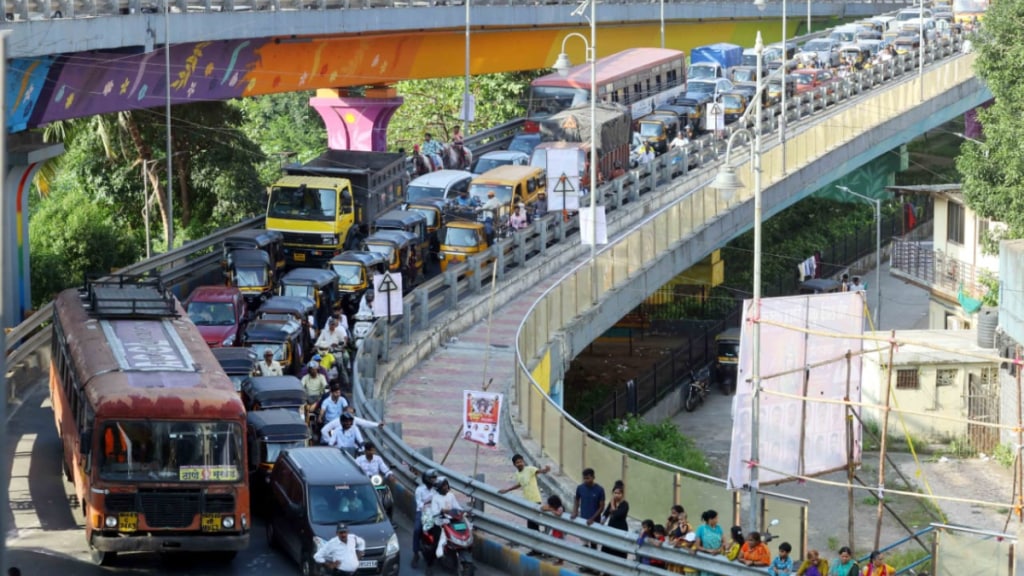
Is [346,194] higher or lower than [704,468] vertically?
higher

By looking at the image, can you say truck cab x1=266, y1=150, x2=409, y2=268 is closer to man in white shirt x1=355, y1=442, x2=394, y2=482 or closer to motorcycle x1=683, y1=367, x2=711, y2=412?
motorcycle x1=683, y1=367, x2=711, y2=412

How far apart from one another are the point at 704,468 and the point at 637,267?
506 cm

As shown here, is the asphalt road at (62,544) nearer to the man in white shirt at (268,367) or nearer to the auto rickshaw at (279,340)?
the man in white shirt at (268,367)

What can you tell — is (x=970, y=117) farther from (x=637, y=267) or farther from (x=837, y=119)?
(x=637, y=267)

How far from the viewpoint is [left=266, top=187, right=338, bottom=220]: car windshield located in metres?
40.6

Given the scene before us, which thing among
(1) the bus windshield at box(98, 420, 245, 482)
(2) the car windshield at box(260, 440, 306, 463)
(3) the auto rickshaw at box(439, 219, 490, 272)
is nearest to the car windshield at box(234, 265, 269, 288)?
(3) the auto rickshaw at box(439, 219, 490, 272)

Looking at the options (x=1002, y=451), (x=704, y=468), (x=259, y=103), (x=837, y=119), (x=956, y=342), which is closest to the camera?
(x=704, y=468)

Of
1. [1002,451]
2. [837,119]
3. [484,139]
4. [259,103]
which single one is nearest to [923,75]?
[837,119]

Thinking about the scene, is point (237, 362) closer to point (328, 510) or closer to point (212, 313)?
point (212, 313)

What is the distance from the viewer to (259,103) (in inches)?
3494

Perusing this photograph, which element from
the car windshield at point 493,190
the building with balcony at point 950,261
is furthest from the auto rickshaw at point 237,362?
the building with balcony at point 950,261

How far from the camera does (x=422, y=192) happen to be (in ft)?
149

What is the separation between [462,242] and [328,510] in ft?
66.5

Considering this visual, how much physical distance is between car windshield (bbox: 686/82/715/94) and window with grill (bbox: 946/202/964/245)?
14.6m
